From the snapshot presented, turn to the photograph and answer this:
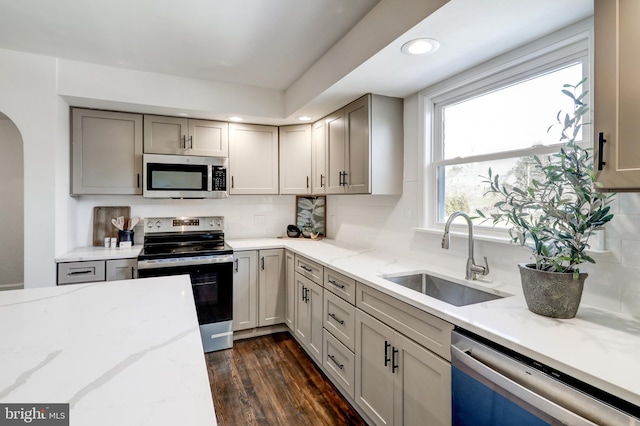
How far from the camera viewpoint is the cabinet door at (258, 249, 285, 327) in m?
3.15

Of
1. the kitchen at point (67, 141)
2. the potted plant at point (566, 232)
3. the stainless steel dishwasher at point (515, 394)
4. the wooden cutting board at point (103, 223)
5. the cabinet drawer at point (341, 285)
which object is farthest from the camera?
the wooden cutting board at point (103, 223)

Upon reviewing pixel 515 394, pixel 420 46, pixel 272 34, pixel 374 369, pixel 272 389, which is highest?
pixel 272 34

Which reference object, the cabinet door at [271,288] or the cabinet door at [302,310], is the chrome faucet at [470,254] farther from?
the cabinet door at [271,288]

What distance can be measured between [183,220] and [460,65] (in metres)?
2.84

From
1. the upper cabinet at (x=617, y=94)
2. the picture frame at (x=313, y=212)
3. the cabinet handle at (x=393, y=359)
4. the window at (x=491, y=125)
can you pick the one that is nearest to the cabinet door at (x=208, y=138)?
the picture frame at (x=313, y=212)

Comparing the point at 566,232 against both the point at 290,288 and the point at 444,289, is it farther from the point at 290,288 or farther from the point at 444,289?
the point at 290,288

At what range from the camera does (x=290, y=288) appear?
10.1ft

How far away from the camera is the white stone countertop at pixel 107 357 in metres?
0.69

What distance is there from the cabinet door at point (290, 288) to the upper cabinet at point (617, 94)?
235cm

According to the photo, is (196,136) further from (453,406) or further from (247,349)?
(453,406)

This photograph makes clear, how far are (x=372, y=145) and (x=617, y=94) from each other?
4.91 feet

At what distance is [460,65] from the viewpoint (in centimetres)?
195

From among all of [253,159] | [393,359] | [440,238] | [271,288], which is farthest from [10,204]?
[440,238]

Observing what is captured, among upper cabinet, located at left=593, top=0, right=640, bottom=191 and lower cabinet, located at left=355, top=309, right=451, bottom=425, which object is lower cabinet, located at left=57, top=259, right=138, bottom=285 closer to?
lower cabinet, located at left=355, top=309, right=451, bottom=425
